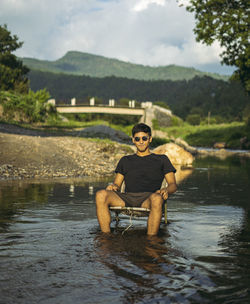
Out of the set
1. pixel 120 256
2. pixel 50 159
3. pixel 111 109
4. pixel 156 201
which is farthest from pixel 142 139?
pixel 111 109

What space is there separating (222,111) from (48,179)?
116597 millimetres

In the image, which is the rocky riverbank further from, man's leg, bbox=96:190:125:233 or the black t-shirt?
man's leg, bbox=96:190:125:233

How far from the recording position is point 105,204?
649 centimetres

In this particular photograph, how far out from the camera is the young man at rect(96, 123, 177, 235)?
6.42 m

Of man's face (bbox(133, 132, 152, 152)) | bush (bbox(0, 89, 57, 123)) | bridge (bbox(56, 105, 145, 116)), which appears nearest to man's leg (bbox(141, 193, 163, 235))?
man's face (bbox(133, 132, 152, 152))

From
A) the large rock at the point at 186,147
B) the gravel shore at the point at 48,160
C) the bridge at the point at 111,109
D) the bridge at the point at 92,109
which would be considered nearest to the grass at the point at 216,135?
the bridge at the point at 111,109

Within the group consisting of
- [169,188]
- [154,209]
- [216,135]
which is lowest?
[154,209]

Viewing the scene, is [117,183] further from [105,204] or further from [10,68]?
[10,68]

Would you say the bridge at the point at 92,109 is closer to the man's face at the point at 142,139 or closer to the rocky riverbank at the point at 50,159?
the rocky riverbank at the point at 50,159

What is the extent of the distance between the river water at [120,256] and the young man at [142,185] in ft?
1.20

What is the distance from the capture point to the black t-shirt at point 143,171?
22.3ft

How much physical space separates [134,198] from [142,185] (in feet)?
0.92

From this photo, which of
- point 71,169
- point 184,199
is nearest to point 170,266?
point 184,199

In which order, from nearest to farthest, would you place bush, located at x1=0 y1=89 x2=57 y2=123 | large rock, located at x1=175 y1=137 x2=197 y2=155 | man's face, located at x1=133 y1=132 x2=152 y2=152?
man's face, located at x1=133 y1=132 x2=152 y2=152
bush, located at x1=0 y1=89 x2=57 y2=123
large rock, located at x1=175 y1=137 x2=197 y2=155
